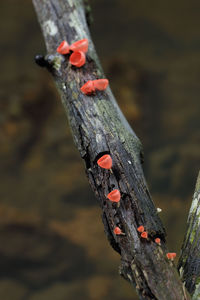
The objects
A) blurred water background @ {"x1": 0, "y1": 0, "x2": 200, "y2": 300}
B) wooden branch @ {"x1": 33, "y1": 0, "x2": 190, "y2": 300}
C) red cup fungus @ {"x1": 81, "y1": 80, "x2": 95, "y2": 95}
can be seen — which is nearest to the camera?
wooden branch @ {"x1": 33, "y1": 0, "x2": 190, "y2": 300}

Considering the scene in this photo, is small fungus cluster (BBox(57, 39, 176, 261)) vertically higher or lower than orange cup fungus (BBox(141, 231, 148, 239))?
higher

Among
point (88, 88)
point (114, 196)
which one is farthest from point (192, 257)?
point (88, 88)

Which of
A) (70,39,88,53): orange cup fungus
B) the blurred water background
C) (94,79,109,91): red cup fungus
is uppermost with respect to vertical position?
(70,39,88,53): orange cup fungus

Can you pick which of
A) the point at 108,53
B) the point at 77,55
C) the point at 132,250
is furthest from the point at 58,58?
the point at 108,53

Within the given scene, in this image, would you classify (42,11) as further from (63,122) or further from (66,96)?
(63,122)

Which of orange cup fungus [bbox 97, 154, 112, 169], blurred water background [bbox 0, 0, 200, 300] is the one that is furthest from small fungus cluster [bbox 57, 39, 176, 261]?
blurred water background [bbox 0, 0, 200, 300]

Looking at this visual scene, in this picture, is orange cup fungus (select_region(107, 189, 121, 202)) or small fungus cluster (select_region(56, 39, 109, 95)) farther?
small fungus cluster (select_region(56, 39, 109, 95))

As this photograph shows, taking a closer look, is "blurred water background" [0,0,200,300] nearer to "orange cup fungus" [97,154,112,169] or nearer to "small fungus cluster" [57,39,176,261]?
"small fungus cluster" [57,39,176,261]
